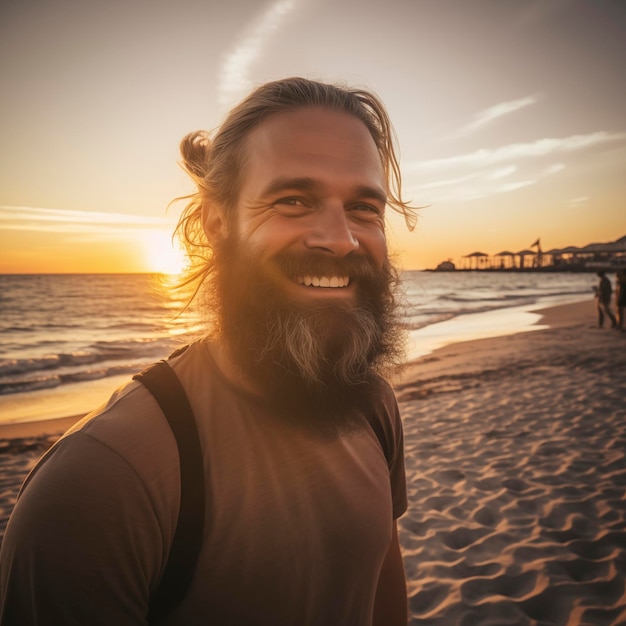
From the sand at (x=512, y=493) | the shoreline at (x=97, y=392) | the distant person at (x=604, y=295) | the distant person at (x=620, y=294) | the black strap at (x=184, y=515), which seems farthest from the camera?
the distant person at (x=604, y=295)

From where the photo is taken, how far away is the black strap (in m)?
1.05

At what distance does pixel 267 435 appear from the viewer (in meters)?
1.32

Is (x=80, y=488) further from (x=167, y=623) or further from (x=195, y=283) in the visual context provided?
(x=195, y=283)

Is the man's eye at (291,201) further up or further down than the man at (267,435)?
further up

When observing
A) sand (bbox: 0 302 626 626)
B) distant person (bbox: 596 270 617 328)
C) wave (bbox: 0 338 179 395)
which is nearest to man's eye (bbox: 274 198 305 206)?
sand (bbox: 0 302 626 626)

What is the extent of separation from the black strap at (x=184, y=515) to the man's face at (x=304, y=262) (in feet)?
1.02

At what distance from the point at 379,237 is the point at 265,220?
50cm

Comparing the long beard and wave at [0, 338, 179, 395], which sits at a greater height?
the long beard

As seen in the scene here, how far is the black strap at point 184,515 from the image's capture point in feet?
3.45

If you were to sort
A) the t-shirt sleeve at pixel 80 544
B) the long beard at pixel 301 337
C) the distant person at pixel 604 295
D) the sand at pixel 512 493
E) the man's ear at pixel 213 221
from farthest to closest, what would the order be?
the distant person at pixel 604 295 → the sand at pixel 512 493 → the man's ear at pixel 213 221 → the long beard at pixel 301 337 → the t-shirt sleeve at pixel 80 544

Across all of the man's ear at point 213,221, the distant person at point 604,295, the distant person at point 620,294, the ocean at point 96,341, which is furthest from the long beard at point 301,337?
the distant person at point 604,295

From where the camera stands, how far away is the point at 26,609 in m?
0.89

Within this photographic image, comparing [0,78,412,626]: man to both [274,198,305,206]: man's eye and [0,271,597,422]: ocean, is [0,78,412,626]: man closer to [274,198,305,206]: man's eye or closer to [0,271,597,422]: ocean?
[274,198,305,206]: man's eye

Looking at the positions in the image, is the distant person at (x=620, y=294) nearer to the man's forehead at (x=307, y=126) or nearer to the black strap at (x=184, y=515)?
the man's forehead at (x=307, y=126)
